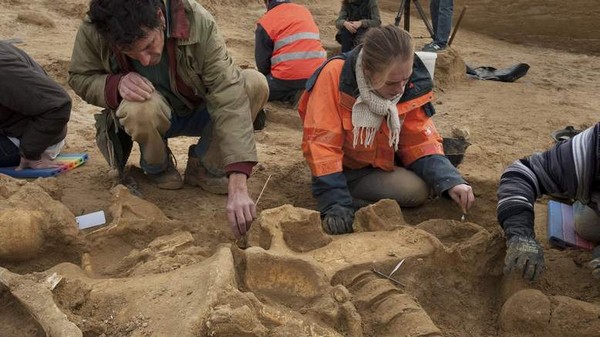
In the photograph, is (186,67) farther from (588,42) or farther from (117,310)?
(588,42)

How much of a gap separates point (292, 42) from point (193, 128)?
2015 millimetres

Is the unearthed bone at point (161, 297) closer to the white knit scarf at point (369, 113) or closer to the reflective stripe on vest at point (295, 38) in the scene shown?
the white knit scarf at point (369, 113)

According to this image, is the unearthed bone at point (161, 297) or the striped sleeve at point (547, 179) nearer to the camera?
the unearthed bone at point (161, 297)

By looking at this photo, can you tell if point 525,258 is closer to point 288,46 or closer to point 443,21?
point 288,46

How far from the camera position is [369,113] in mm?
3320

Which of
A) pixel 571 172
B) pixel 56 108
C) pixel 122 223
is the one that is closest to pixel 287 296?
pixel 122 223

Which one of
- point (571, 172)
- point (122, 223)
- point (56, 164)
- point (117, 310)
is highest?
point (571, 172)

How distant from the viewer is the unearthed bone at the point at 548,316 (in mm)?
2402

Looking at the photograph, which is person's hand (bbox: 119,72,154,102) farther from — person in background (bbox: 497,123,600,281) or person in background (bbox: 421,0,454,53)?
person in background (bbox: 421,0,454,53)

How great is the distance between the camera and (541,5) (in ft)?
29.8

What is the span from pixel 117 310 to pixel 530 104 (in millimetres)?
4984

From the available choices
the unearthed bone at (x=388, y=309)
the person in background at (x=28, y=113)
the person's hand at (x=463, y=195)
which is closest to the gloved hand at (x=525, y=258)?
the unearthed bone at (x=388, y=309)

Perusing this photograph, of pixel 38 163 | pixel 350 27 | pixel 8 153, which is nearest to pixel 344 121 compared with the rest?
pixel 38 163

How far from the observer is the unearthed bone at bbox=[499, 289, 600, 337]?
2402mm
